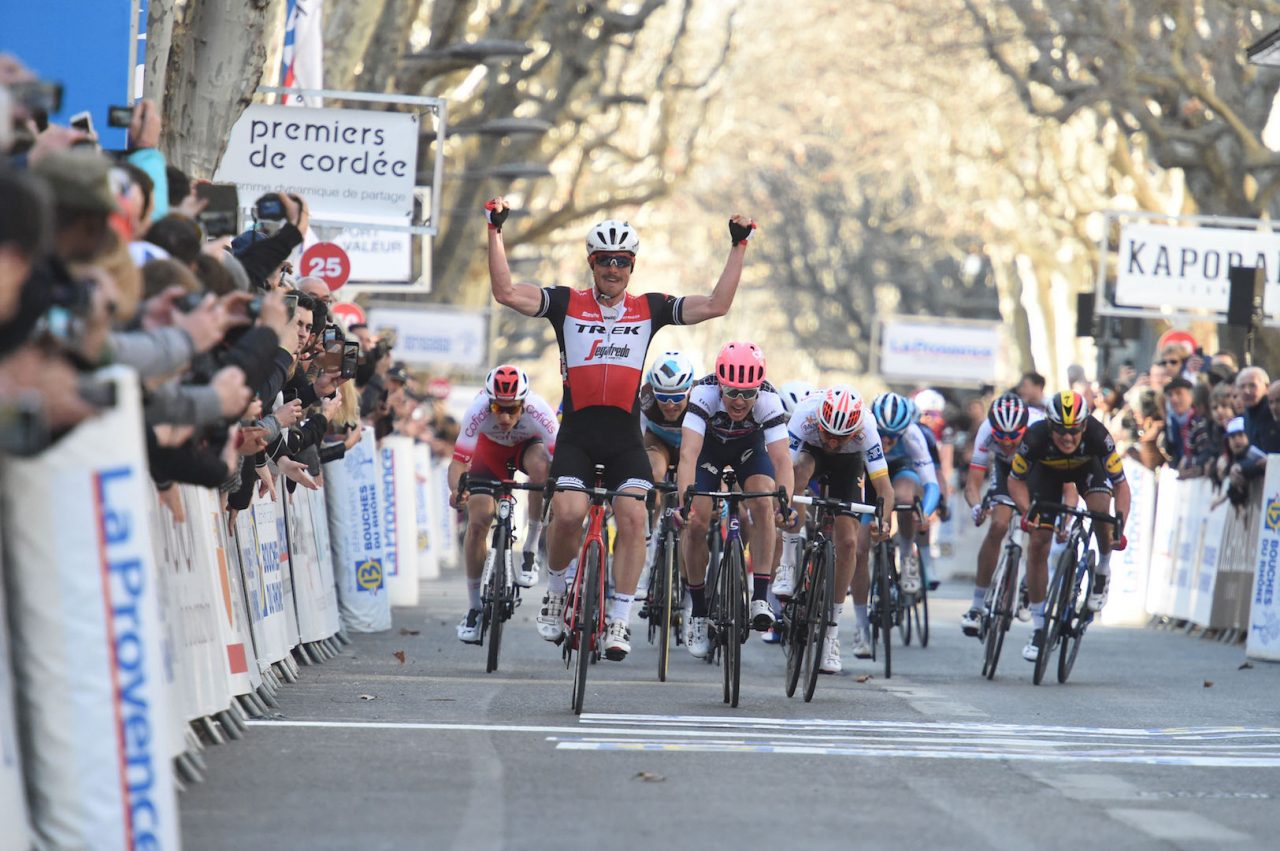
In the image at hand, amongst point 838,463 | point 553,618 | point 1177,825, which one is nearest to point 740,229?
point 553,618

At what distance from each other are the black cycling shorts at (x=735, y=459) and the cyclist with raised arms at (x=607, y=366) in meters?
2.10

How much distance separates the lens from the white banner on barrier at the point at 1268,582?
18.0 meters

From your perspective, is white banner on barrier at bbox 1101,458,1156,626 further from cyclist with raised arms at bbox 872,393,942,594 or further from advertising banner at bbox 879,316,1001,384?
advertising banner at bbox 879,316,1001,384

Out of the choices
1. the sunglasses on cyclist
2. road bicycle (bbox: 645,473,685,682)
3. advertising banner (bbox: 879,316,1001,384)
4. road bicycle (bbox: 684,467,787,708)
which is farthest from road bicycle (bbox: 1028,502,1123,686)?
advertising banner (bbox: 879,316,1001,384)

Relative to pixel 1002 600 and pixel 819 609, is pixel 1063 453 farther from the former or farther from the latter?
pixel 819 609

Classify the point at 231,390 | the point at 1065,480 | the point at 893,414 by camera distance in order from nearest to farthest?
the point at 231,390
the point at 1065,480
the point at 893,414

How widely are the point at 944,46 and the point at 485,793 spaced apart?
87.5 ft

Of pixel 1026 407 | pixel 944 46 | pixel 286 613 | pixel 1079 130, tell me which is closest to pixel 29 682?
pixel 286 613

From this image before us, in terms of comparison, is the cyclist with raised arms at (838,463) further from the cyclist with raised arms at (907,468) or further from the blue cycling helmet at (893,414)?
the blue cycling helmet at (893,414)

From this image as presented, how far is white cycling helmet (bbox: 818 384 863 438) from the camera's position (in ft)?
46.5

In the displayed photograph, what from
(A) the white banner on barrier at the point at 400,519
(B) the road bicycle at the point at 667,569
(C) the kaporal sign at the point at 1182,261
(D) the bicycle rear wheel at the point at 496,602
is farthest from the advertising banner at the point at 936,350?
(D) the bicycle rear wheel at the point at 496,602

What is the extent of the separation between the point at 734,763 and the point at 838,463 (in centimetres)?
566

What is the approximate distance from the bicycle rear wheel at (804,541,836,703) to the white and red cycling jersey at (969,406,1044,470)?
4.16m

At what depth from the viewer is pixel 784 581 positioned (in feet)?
47.0
